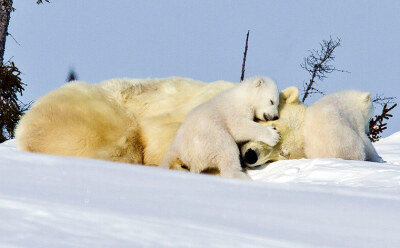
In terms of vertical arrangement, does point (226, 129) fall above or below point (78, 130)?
above

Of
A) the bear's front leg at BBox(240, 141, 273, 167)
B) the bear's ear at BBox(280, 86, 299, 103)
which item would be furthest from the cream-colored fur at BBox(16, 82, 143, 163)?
the bear's ear at BBox(280, 86, 299, 103)

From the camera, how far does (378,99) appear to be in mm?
10914

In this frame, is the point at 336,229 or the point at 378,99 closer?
the point at 336,229

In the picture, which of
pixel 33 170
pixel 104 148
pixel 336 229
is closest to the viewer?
pixel 336 229

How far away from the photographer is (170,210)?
206cm

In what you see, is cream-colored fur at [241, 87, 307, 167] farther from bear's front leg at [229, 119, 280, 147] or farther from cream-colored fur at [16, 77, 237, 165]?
cream-colored fur at [16, 77, 237, 165]

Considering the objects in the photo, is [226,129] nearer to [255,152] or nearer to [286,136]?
[255,152]

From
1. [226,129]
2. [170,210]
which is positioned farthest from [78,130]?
[170,210]

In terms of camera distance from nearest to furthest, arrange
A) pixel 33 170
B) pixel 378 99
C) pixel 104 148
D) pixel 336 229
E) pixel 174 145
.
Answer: pixel 336 229 < pixel 33 170 < pixel 174 145 < pixel 104 148 < pixel 378 99

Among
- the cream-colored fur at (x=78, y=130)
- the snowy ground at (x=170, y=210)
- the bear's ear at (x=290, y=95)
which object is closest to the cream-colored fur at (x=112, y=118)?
the cream-colored fur at (x=78, y=130)

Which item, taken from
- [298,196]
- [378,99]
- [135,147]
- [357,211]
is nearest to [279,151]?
[135,147]

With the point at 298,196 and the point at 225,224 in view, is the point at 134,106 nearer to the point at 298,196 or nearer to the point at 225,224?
the point at 298,196

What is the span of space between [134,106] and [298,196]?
285 cm

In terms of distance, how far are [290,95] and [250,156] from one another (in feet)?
2.52
